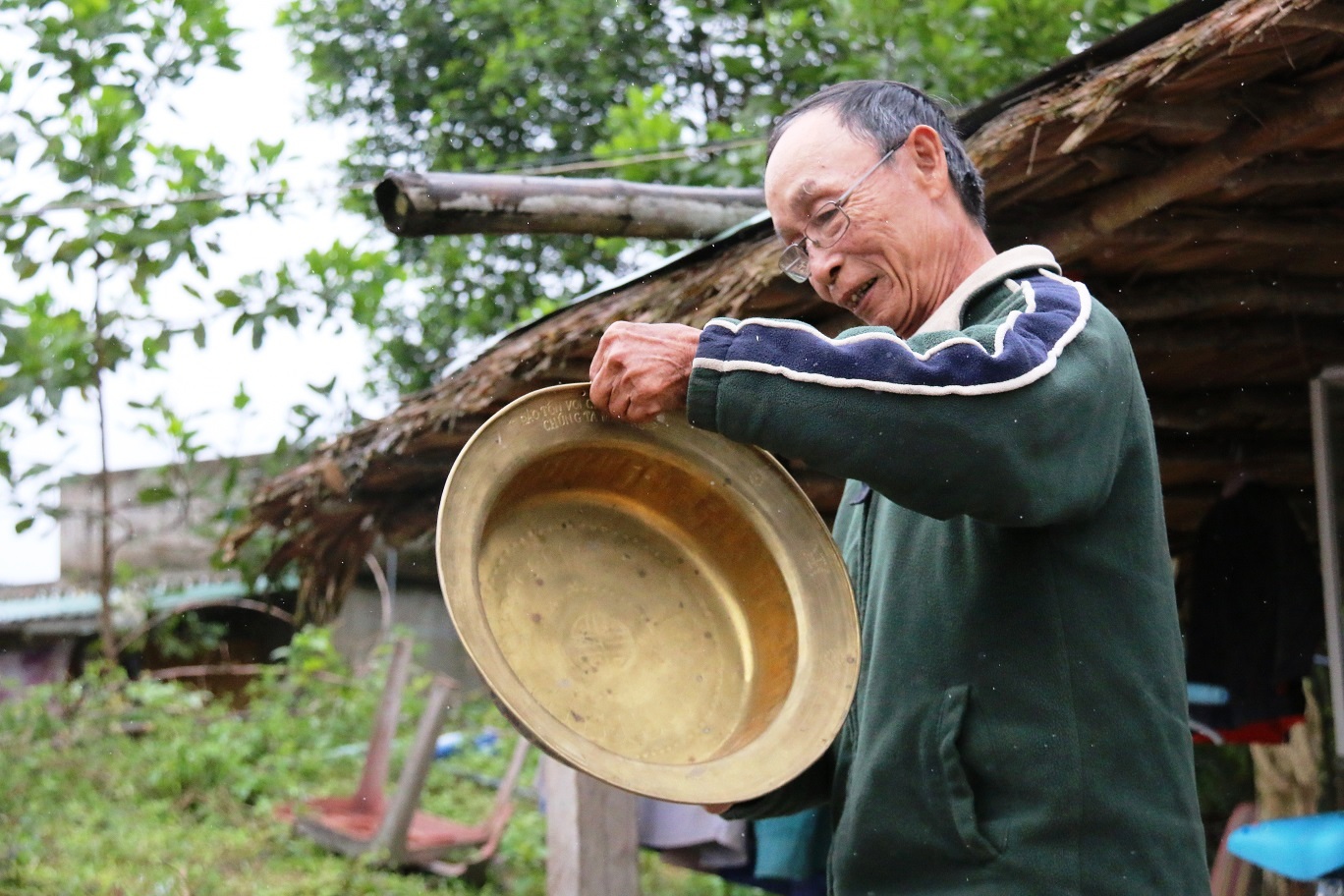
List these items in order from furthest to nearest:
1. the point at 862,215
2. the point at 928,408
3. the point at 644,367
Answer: the point at 862,215 < the point at 644,367 < the point at 928,408

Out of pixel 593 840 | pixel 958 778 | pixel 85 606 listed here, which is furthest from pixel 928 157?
pixel 85 606

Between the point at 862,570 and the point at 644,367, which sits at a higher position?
the point at 644,367

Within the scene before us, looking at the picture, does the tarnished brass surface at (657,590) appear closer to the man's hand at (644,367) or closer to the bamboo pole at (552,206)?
the man's hand at (644,367)

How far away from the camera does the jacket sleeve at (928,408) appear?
129 centimetres

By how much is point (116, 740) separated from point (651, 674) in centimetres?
701

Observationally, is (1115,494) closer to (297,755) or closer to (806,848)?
(806,848)

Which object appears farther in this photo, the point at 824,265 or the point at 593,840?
the point at 593,840

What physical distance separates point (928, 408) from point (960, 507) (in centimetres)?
11

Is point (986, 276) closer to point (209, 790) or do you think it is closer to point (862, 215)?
point (862, 215)

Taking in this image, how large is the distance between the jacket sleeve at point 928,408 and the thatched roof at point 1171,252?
1138 mm

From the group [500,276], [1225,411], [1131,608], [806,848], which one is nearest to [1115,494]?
[1131,608]

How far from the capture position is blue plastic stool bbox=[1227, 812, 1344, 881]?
118 inches

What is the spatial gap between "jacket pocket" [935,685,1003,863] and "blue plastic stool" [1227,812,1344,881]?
6.05 feet

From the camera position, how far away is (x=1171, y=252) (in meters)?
3.17
